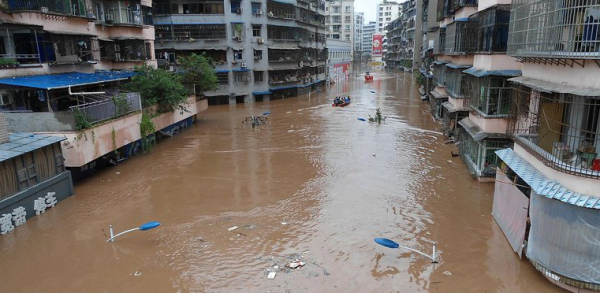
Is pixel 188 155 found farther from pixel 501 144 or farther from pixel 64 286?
pixel 501 144

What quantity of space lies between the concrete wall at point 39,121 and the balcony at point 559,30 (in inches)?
670

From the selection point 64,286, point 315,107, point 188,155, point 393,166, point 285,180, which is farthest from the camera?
point 315,107

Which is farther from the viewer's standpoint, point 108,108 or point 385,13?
point 385,13

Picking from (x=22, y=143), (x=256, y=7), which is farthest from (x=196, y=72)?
(x=256, y=7)

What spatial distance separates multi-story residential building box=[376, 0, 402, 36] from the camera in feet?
534

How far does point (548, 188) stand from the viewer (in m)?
9.48

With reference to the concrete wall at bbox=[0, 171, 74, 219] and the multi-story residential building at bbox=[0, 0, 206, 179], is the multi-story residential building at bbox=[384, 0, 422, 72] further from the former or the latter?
the concrete wall at bbox=[0, 171, 74, 219]

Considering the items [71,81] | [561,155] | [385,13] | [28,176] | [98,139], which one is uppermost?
[385,13]

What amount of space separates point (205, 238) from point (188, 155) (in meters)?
11.4

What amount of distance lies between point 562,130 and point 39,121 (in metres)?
18.9

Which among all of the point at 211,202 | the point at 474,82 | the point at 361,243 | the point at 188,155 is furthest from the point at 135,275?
the point at 474,82

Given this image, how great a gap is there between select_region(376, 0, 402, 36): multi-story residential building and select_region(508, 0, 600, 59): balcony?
15962cm

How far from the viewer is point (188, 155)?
23625 mm

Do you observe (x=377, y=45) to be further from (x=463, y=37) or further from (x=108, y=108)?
(x=108, y=108)
